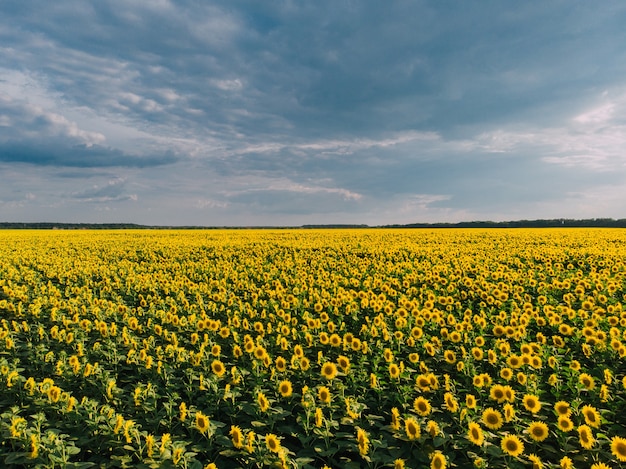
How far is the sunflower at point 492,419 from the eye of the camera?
4.34 meters

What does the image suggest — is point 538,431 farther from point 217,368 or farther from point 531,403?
point 217,368

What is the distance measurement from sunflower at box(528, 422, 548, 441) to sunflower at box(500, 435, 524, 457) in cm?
33

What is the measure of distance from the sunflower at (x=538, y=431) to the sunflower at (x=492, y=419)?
0.33 metres

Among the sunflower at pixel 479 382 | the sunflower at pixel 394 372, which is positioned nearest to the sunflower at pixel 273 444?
the sunflower at pixel 394 372

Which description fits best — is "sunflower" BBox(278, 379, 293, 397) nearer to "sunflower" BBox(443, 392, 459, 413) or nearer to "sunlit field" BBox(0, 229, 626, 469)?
"sunlit field" BBox(0, 229, 626, 469)

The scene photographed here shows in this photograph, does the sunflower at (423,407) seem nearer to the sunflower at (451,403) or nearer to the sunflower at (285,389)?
the sunflower at (451,403)

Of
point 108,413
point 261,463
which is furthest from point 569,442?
point 108,413

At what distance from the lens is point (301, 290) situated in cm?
1140

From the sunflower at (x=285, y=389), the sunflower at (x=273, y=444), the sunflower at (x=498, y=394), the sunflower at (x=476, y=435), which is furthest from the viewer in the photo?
the sunflower at (x=285, y=389)

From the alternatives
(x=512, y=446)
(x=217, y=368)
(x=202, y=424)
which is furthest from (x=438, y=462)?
(x=217, y=368)

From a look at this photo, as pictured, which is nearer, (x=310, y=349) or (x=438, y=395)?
(x=438, y=395)

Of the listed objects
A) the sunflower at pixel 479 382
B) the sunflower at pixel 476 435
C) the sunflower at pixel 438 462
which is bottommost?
the sunflower at pixel 438 462

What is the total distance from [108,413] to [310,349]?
3658mm

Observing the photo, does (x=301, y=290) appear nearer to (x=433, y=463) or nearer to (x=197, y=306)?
(x=197, y=306)
